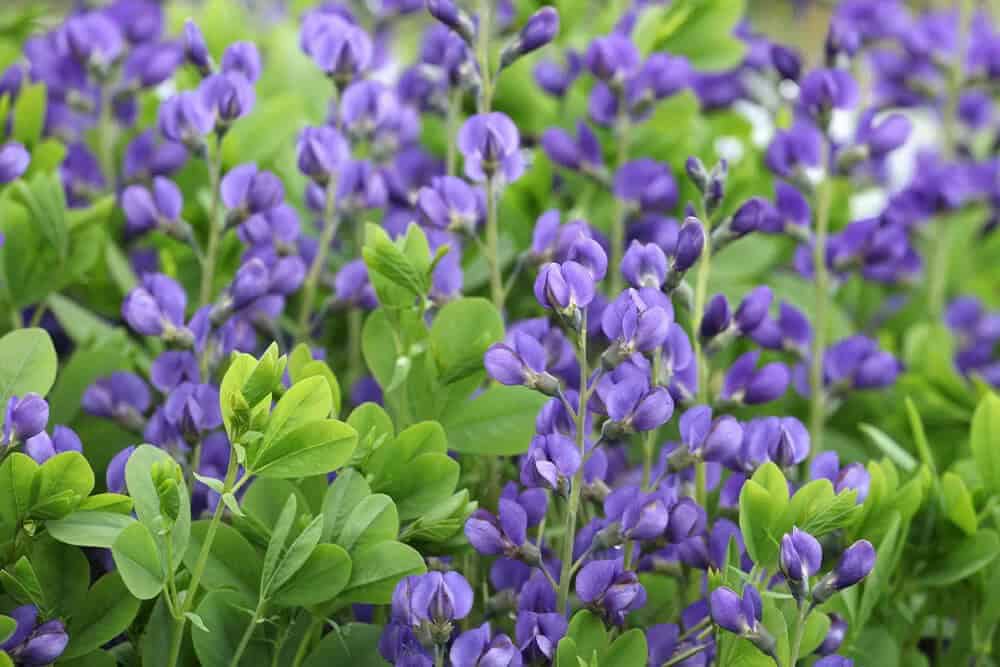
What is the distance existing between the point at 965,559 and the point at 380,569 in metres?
0.42

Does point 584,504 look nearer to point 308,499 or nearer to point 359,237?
point 308,499

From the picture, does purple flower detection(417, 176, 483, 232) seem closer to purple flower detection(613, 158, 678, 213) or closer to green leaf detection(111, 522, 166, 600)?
purple flower detection(613, 158, 678, 213)

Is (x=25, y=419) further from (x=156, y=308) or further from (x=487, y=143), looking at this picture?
(x=487, y=143)

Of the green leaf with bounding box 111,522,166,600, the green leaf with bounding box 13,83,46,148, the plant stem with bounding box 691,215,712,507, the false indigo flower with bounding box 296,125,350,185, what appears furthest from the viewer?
the green leaf with bounding box 13,83,46,148

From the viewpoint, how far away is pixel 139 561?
67 centimetres

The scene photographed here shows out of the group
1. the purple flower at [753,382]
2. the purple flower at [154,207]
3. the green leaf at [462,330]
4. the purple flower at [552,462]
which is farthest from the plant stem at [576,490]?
the purple flower at [154,207]

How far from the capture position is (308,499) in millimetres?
802

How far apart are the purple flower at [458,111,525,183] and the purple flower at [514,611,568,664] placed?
348mm

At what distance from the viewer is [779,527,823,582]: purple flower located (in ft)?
2.30

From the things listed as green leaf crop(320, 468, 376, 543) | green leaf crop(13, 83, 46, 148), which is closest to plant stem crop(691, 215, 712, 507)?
green leaf crop(320, 468, 376, 543)

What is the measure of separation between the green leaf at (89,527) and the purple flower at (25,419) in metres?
0.05

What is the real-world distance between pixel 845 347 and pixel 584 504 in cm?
33

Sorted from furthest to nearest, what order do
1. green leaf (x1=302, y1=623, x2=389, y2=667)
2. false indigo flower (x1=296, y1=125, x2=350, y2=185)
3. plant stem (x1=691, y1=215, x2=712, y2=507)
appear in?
1. false indigo flower (x1=296, y1=125, x2=350, y2=185)
2. plant stem (x1=691, y1=215, x2=712, y2=507)
3. green leaf (x1=302, y1=623, x2=389, y2=667)

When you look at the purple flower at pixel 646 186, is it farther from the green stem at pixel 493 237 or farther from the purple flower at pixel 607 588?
the purple flower at pixel 607 588
